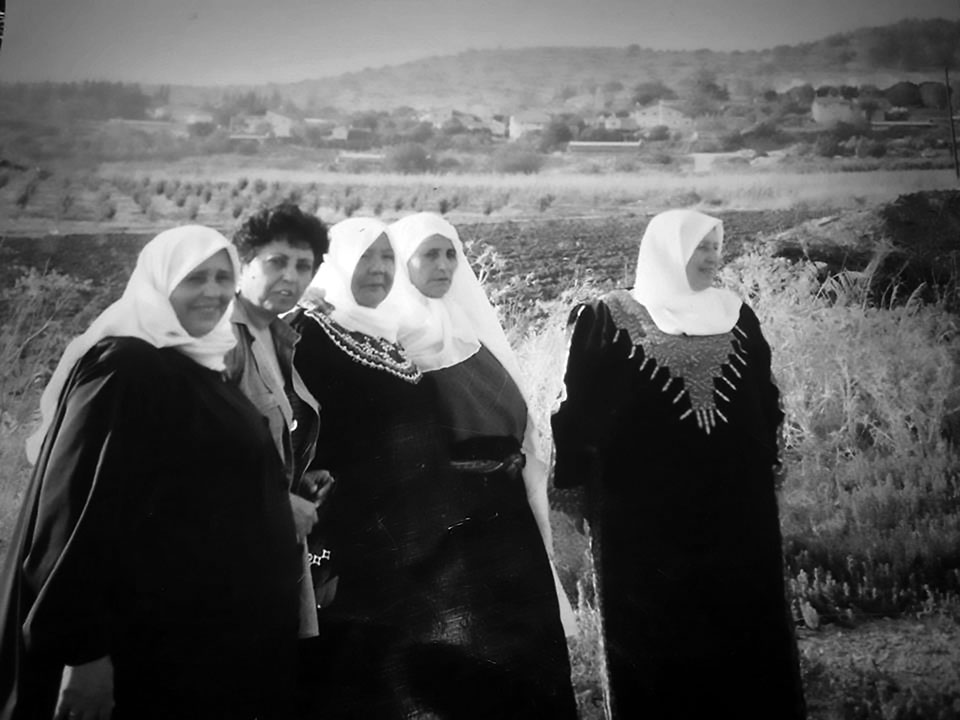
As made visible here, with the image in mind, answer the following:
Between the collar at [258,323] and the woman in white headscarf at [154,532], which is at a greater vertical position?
the collar at [258,323]

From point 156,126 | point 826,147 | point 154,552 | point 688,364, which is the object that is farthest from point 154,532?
point 826,147

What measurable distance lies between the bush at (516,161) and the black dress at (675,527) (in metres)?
0.58

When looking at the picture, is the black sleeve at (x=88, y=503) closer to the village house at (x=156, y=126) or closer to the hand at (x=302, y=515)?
the hand at (x=302, y=515)

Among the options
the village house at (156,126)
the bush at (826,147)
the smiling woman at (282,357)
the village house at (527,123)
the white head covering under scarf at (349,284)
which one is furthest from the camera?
the bush at (826,147)

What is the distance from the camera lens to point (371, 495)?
269 cm

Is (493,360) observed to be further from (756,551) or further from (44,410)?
(44,410)

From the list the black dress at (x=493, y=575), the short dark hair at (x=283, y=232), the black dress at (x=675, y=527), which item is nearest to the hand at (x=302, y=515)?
the black dress at (x=493, y=575)

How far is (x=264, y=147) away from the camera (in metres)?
2.93

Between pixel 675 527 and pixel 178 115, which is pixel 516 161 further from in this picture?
pixel 675 527

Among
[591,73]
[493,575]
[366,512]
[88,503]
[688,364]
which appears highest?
[591,73]

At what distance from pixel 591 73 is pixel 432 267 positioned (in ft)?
3.01

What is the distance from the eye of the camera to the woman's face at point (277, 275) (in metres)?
2.63

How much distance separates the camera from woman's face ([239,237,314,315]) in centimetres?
263

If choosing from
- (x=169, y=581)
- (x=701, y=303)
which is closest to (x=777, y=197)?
(x=701, y=303)
